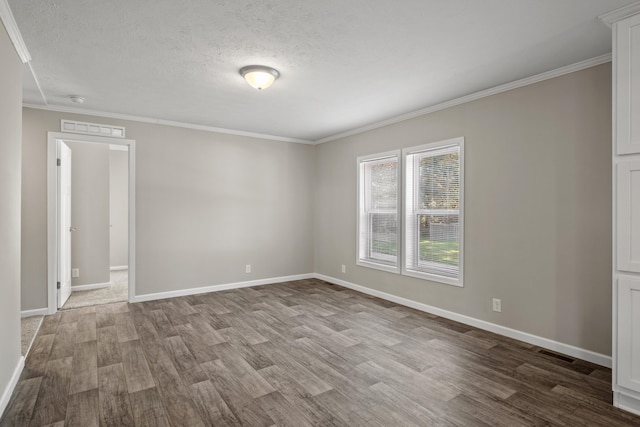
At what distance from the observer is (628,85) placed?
2.15 m

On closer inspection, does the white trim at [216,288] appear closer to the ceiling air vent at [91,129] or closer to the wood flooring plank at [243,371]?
the wood flooring plank at [243,371]

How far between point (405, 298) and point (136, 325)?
3.31 metres

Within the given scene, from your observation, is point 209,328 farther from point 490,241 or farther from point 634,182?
point 634,182

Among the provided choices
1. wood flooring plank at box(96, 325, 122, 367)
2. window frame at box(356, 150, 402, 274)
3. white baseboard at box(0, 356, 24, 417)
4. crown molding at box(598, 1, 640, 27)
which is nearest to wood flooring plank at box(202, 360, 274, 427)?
wood flooring plank at box(96, 325, 122, 367)

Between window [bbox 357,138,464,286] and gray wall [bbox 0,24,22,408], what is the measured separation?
3.95m

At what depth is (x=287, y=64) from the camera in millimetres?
2951

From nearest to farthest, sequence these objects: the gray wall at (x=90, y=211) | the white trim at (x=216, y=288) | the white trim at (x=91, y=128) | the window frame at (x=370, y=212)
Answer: the white trim at (x=91, y=128), the window frame at (x=370, y=212), the white trim at (x=216, y=288), the gray wall at (x=90, y=211)

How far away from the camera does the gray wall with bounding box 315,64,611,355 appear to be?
2797mm

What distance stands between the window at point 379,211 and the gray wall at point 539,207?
67cm

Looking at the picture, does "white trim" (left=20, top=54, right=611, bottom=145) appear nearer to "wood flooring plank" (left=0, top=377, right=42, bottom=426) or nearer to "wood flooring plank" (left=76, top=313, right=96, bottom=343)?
"wood flooring plank" (left=76, top=313, right=96, bottom=343)

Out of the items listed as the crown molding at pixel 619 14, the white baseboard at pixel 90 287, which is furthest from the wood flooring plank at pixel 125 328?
the crown molding at pixel 619 14

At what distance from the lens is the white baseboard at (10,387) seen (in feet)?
6.98

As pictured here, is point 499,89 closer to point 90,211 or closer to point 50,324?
point 50,324

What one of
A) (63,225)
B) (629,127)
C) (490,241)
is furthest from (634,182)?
(63,225)
